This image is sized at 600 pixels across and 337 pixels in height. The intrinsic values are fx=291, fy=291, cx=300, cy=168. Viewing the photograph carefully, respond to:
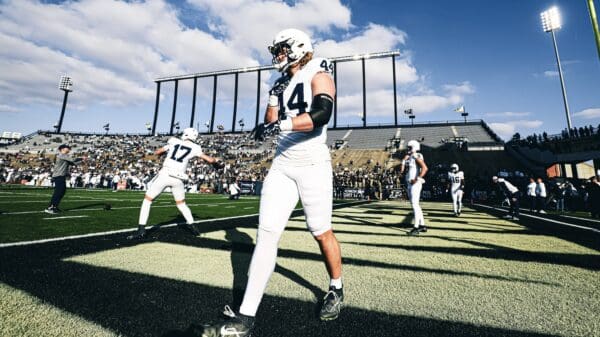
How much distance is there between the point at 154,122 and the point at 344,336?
2901 inches

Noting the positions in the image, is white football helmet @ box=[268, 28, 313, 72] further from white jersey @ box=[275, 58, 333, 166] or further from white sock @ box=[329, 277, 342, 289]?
white sock @ box=[329, 277, 342, 289]

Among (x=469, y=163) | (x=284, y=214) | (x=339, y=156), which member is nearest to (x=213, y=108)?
(x=339, y=156)

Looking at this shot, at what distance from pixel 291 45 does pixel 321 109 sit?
2.60 ft

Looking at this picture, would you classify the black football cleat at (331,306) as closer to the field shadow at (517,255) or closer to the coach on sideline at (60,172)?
the field shadow at (517,255)

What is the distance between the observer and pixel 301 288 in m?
2.81

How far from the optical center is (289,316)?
2.19m

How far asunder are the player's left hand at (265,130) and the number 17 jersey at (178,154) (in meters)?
4.05

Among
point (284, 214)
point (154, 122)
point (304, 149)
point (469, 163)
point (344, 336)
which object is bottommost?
point (344, 336)

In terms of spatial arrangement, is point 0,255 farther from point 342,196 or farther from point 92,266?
point 342,196

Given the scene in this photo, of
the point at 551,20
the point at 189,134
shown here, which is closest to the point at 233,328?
the point at 189,134

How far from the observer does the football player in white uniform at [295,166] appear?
2018 millimetres

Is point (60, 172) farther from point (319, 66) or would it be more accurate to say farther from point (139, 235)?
point (319, 66)

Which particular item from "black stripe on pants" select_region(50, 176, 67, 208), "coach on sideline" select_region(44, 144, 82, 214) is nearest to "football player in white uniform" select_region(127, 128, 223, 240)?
"black stripe on pants" select_region(50, 176, 67, 208)

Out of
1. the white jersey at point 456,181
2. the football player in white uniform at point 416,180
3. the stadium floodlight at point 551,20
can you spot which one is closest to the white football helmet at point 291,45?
the football player in white uniform at point 416,180
